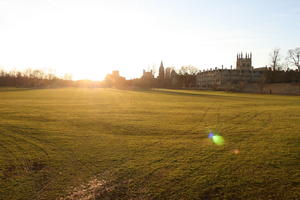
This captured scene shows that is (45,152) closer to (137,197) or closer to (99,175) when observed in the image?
(99,175)

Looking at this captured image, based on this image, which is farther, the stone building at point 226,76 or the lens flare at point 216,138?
the stone building at point 226,76

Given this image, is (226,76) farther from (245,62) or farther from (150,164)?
(150,164)

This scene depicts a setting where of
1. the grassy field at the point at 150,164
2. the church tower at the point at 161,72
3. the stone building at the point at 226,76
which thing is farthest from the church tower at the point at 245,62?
the grassy field at the point at 150,164

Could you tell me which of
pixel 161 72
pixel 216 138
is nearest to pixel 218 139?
pixel 216 138

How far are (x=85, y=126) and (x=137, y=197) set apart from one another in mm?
8103

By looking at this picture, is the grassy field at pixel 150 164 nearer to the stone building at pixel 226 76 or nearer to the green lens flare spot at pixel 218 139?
the green lens flare spot at pixel 218 139

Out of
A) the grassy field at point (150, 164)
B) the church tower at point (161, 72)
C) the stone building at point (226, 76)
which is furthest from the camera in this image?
the church tower at point (161, 72)

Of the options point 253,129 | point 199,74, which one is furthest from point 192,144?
point 199,74

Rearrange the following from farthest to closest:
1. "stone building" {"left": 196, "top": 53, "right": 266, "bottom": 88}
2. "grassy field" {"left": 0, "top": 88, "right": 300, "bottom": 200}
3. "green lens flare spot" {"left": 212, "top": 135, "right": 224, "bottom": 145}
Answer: "stone building" {"left": 196, "top": 53, "right": 266, "bottom": 88} < "green lens flare spot" {"left": 212, "top": 135, "right": 224, "bottom": 145} < "grassy field" {"left": 0, "top": 88, "right": 300, "bottom": 200}

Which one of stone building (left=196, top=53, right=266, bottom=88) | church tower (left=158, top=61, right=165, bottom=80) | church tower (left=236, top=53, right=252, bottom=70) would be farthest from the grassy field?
church tower (left=236, top=53, right=252, bottom=70)

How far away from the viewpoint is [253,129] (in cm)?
1081

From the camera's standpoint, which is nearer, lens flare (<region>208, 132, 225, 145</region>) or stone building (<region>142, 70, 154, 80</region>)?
lens flare (<region>208, 132, 225, 145</region>)

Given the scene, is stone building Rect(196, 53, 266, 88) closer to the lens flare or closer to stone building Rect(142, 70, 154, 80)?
stone building Rect(142, 70, 154, 80)

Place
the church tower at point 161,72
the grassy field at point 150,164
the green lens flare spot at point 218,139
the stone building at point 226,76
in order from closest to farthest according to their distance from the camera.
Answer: the grassy field at point 150,164 → the green lens flare spot at point 218,139 → the stone building at point 226,76 → the church tower at point 161,72
